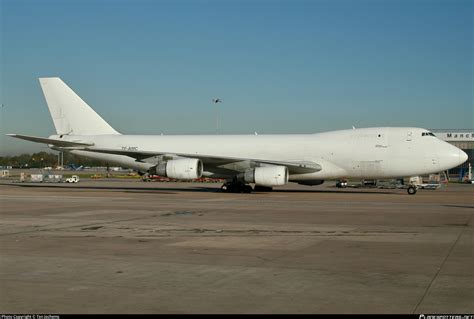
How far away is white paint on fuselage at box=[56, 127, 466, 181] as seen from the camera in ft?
107

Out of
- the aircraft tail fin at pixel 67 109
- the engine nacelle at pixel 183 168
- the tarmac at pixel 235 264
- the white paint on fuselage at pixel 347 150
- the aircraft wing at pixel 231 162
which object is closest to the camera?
the tarmac at pixel 235 264

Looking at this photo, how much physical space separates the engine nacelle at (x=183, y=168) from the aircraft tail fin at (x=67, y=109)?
891cm

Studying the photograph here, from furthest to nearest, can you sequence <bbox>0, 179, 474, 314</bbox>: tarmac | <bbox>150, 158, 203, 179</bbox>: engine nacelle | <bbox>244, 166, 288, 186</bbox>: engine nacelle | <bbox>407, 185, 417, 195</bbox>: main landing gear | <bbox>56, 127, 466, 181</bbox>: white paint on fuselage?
<bbox>407, 185, 417, 195</bbox>: main landing gear, <bbox>150, 158, 203, 179</bbox>: engine nacelle, <bbox>56, 127, 466, 181</bbox>: white paint on fuselage, <bbox>244, 166, 288, 186</bbox>: engine nacelle, <bbox>0, 179, 474, 314</bbox>: tarmac

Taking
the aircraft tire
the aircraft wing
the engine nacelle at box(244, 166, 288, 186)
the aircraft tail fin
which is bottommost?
the aircraft tire

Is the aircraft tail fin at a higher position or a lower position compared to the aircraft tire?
higher

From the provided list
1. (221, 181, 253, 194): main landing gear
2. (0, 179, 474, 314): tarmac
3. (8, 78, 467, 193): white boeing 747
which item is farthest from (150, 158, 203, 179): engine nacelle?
(0, 179, 474, 314): tarmac

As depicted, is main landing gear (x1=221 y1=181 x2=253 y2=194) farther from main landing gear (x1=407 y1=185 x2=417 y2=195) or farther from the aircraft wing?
main landing gear (x1=407 y1=185 x2=417 y2=195)

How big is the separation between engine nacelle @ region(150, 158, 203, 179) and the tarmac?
49.6 ft

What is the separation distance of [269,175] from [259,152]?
396 cm

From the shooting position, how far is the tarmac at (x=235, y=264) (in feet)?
22.5

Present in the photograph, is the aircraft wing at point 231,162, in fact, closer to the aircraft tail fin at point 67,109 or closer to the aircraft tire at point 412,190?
the aircraft tail fin at point 67,109

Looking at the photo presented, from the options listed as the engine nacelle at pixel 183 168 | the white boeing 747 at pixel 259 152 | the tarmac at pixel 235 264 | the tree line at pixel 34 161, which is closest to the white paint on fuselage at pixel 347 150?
the white boeing 747 at pixel 259 152

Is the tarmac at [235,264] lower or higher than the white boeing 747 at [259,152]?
lower

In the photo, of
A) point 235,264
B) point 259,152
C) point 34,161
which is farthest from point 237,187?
point 34,161
